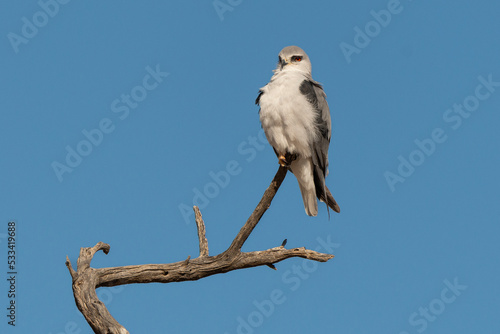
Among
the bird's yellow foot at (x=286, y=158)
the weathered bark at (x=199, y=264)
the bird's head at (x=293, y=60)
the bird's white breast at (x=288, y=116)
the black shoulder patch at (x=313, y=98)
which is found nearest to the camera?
the weathered bark at (x=199, y=264)

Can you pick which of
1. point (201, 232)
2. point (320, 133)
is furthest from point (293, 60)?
point (201, 232)

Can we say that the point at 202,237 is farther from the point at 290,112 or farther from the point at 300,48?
the point at 300,48

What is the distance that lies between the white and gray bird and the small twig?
1.30m

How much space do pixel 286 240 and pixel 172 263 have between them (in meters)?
1.48

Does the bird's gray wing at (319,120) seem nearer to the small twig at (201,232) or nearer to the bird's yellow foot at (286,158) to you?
the bird's yellow foot at (286,158)

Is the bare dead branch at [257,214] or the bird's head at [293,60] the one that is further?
the bird's head at [293,60]

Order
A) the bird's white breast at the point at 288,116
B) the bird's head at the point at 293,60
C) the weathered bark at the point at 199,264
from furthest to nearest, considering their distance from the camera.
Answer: the bird's head at the point at 293,60, the bird's white breast at the point at 288,116, the weathered bark at the point at 199,264

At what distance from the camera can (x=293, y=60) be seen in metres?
7.15

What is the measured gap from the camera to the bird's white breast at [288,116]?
6.48 metres

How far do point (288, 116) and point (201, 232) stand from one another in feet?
6.22

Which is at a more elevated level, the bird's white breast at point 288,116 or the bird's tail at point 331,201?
the bird's white breast at point 288,116

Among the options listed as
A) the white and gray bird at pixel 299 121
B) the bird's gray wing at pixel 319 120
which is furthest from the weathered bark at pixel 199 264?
the bird's gray wing at pixel 319 120

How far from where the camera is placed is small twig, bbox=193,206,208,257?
269 inches

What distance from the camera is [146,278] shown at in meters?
6.55
